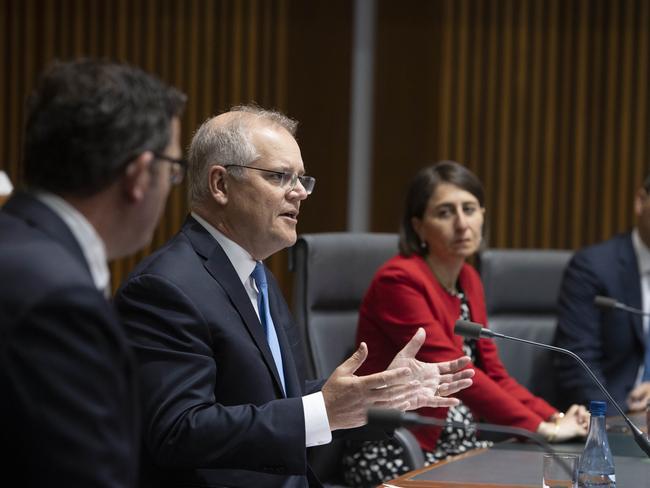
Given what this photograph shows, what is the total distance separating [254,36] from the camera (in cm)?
518

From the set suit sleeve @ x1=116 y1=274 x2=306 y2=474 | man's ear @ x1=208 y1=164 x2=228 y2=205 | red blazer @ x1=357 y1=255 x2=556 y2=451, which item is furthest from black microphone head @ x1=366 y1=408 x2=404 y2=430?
red blazer @ x1=357 y1=255 x2=556 y2=451

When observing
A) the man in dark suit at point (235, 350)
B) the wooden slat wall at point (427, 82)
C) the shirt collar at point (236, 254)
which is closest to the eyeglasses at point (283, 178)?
the man in dark suit at point (235, 350)

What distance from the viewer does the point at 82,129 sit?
1.25 metres

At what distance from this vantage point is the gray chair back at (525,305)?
3797mm

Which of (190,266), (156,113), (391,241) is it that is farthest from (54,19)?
(156,113)

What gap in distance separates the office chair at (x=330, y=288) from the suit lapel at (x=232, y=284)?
3.32 feet

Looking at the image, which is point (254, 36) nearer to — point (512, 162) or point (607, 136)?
point (512, 162)

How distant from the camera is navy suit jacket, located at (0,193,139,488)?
108cm

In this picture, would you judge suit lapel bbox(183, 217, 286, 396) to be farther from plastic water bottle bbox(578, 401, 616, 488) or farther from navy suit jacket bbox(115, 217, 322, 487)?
plastic water bottle bbox(578, 401, 616, 488)

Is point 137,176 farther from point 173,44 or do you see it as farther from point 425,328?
→ point 173,44

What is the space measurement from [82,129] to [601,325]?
2887 mm

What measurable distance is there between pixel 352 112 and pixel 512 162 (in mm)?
876

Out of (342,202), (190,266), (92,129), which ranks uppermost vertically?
(92,129)

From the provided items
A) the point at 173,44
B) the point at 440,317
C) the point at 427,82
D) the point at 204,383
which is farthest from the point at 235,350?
the point at 173,44
